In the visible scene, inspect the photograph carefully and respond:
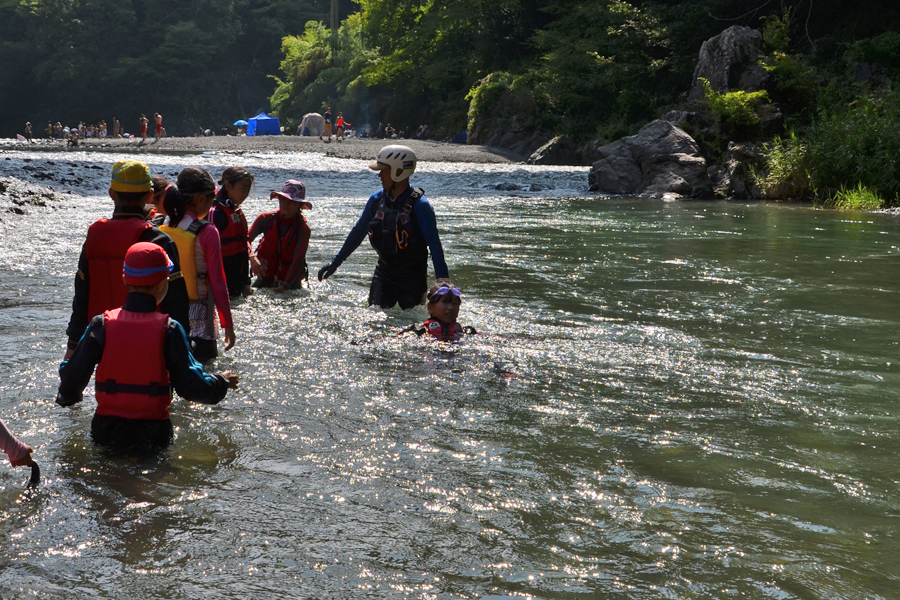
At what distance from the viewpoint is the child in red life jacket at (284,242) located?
26.3 feet

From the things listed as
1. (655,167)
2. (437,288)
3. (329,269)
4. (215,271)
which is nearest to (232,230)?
(329,269)

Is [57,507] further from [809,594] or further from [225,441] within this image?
[809,594]

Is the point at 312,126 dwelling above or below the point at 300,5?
below

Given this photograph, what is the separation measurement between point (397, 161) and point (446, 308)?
1.29m

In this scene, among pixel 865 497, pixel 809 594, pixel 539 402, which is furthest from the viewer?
pixel 539 402

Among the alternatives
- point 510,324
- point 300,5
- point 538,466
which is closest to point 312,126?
point 300,5

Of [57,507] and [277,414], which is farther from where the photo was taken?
[277,414]

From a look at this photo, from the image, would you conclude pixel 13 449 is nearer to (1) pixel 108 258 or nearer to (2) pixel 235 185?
(1) pixel 108 258

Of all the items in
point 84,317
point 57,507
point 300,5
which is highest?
point 300,5

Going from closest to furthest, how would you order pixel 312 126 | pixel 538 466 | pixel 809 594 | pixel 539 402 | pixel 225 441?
pixel 809 594 < pixel 538 466 < pixel 225 441 < pixel 539 402 < pixel 312 126

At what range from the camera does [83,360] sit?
Answer: 4.21m

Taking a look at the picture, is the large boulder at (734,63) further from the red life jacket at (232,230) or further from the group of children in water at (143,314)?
the group of children in water at (143,314)

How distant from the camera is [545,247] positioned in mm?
13312

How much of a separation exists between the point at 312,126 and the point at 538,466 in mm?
51934
